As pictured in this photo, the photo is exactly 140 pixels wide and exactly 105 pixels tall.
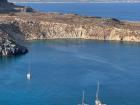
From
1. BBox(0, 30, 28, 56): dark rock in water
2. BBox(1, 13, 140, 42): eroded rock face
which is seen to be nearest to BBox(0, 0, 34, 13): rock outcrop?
BBox(1, 13, 140, 42): eroded rock face

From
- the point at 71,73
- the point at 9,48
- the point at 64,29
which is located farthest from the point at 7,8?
the point at 71,73

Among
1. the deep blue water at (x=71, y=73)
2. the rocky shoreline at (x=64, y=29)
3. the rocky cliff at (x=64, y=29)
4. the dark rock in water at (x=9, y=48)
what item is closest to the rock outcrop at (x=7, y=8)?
the rocky shoreline at (x=64, y=29)

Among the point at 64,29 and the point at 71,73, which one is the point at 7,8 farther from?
the point at 71,73

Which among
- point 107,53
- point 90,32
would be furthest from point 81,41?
point 107,53

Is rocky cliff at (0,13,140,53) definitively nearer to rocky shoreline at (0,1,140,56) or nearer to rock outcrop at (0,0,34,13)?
rocky shoreline at (0,1,140,56)

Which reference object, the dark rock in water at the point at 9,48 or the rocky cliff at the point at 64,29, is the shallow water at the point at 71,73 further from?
the rocky cliff at the point at 64,29

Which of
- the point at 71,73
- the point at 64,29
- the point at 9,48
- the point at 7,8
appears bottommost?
the point at 71,73
